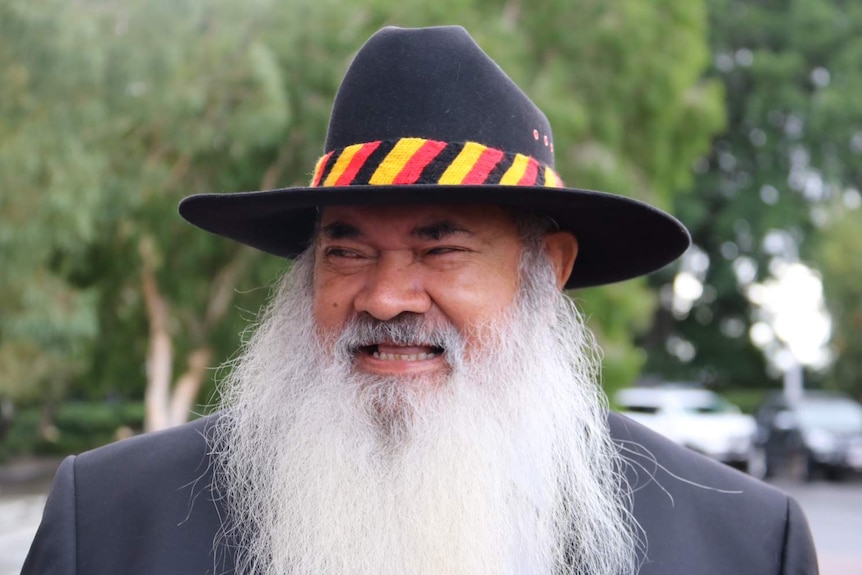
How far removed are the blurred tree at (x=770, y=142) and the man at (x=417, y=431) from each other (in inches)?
1066

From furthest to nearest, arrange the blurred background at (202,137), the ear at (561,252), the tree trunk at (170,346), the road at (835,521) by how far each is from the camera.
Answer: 1. the tree trunk at (170,346)
2. the road at (835,521)
3. the blurred background at (202,137)
4. the ear at (561,252)

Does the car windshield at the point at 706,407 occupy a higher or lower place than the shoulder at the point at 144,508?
higher

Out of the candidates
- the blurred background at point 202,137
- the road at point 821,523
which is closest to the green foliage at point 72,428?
the blurred background at point 202,137

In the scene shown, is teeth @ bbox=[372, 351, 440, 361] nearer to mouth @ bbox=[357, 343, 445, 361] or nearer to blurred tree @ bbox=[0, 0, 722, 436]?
mouth @ bbox=[357, 343, 445, 361]

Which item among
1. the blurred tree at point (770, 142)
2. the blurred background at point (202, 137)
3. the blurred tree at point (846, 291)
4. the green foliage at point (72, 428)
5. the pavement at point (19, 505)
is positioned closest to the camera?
the blurred background at point (202, 137)

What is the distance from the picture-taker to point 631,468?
254cm

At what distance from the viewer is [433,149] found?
7.50 feet

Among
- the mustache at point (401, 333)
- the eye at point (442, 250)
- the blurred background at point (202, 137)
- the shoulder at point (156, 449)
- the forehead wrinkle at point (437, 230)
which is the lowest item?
the shoulder at point (156, 449)

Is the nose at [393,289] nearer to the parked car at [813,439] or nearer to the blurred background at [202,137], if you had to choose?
the blurred background at [202,137]

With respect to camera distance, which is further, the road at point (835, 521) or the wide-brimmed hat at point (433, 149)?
the road at point (835, 521)

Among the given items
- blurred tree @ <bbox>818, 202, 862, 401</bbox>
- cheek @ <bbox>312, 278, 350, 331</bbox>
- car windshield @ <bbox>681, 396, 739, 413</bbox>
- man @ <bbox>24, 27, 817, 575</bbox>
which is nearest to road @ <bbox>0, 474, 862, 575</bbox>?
car windshield @ <bbox>681, 396, 739, 413</bbox>

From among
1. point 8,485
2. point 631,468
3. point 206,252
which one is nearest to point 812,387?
point 8,485

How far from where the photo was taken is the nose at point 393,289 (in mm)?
2256

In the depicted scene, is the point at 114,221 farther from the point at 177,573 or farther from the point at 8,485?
the point at 8,485
